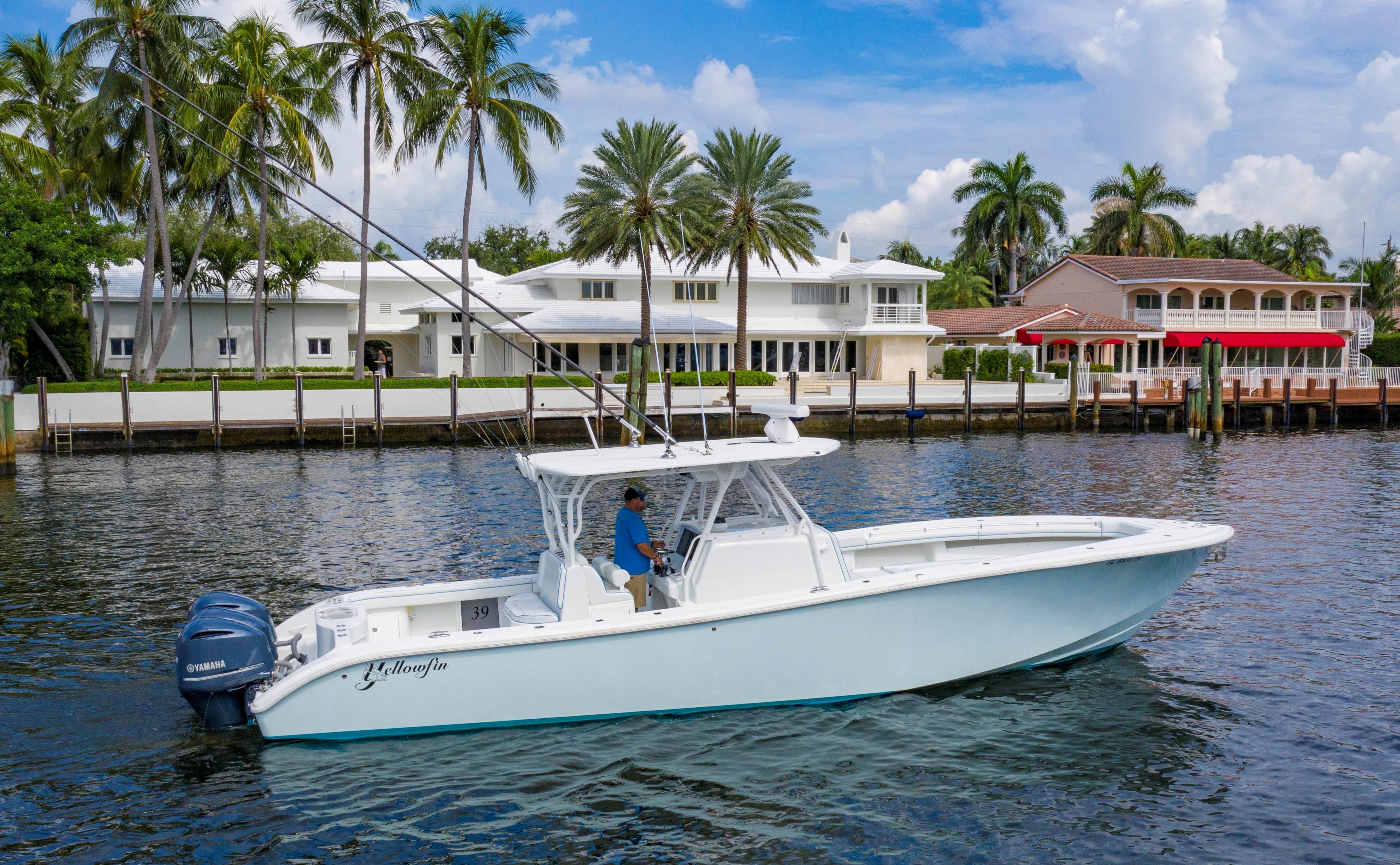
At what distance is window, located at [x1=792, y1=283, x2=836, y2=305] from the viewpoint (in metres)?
53.5

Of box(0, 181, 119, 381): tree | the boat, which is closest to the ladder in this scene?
box(0, 181, 119, 381): tree

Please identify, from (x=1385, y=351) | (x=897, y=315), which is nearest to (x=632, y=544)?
(x=897, y=315)

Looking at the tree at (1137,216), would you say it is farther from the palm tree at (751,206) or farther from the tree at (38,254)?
the tree at (38,254)

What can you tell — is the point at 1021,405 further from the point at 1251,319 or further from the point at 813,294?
the point at 1251,319

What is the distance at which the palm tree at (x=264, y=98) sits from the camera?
3803cm

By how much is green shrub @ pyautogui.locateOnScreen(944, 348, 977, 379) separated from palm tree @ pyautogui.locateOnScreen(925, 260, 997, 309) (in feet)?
48.6

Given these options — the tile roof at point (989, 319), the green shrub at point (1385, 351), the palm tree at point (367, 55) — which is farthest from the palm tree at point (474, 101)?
the green shrub at point (1385, 351)

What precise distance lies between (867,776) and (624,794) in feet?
6.21

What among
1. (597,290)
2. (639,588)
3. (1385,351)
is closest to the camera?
(639,588)

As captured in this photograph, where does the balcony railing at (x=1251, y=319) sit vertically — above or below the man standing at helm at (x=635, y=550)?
above

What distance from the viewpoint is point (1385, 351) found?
197 ft

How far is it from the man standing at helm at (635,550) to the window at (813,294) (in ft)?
147

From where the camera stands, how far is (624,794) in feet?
25.9

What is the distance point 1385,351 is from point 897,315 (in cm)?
3056
